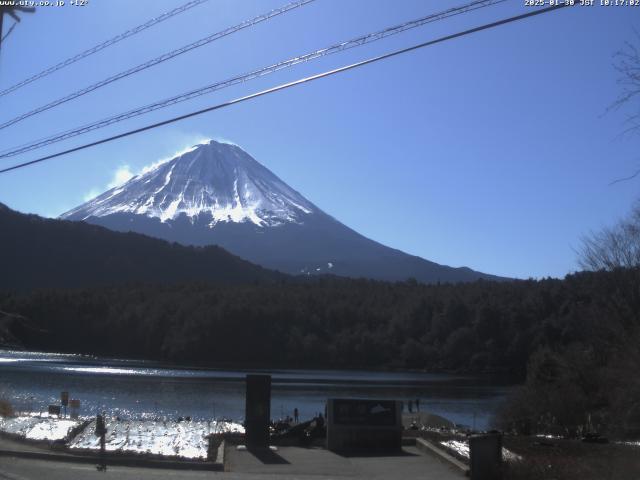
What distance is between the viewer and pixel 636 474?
13273mm

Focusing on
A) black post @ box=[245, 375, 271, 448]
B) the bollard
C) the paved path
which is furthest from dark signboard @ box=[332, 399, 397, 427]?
the bollard

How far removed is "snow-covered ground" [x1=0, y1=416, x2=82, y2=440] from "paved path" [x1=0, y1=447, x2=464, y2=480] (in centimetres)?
285

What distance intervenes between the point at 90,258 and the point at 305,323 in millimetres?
61766

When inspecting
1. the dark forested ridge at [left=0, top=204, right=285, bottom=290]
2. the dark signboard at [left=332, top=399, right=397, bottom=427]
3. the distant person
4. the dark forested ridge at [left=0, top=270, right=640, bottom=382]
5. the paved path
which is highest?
the dark forested ridge at [left=0, top=204, right=285, bottom=290]

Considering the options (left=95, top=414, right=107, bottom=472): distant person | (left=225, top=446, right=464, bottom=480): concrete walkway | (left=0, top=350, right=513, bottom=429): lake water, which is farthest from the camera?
(left=0, top=350, right=513, bottom=429): lake water

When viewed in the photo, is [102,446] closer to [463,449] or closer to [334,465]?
[334,465]

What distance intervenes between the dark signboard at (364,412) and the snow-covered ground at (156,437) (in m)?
3.28

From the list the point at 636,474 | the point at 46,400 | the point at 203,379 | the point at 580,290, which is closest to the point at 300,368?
the point at 203,379

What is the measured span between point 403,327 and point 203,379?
137ft

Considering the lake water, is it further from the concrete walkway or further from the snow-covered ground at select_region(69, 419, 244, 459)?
the concrete walkway

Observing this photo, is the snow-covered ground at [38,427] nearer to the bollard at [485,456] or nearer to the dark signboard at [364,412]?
the dark signboard at [364,412]

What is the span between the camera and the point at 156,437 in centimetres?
2150

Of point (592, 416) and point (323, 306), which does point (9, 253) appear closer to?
point (323, 306)

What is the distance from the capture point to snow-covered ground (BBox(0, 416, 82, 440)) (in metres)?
21.0
